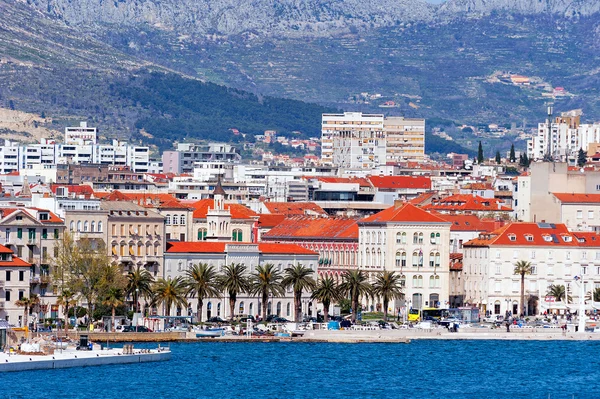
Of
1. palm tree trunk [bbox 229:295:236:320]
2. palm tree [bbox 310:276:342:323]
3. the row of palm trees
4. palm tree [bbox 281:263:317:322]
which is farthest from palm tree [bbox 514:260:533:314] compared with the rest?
palm tree trunk [bbox 229:295:236:320]

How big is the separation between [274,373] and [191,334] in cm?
2302

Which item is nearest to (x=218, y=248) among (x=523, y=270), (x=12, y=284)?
(x=523, y=270)

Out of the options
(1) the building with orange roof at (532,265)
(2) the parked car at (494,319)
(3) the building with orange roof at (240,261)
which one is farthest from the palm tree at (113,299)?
(1) the building with orange roof at (532,265)

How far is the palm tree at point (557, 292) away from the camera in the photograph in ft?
600

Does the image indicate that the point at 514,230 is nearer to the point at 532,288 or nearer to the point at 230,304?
the point at 532,288

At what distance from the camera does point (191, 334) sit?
155m

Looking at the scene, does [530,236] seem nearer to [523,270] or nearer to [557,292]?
[523,270]

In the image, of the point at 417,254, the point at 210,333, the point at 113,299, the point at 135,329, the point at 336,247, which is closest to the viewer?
the point at 135,329

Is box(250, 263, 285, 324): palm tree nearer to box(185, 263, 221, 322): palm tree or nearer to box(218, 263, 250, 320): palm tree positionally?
box(218, 263, 250, 320): palm tree

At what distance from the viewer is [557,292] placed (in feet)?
600

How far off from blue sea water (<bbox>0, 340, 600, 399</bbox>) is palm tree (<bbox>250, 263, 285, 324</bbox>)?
Result: 14276 millimetres

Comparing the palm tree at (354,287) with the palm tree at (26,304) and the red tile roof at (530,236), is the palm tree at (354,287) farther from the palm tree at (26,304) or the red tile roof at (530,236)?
the palm tree at (26,304)

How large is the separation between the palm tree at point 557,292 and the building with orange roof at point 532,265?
2.84ft

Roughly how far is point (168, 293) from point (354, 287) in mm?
17100
